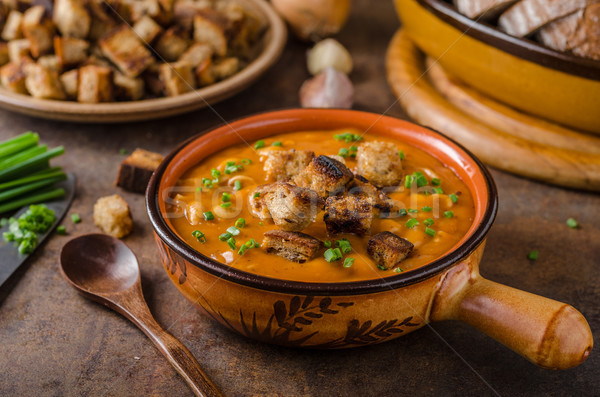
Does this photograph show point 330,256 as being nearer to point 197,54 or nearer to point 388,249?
point 388,249

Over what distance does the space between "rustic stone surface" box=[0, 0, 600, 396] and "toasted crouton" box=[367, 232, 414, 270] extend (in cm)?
Result: 42

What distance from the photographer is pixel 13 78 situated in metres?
3.54

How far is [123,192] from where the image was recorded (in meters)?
3.14

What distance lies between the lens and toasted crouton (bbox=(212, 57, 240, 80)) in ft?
12.6

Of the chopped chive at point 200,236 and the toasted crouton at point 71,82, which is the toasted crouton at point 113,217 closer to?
the chopped chive at point 200,236

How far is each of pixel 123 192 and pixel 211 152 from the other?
2.34 ft

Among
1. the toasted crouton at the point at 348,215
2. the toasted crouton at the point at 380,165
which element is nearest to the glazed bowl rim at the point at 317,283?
the toasted crouton at the point at 348,215

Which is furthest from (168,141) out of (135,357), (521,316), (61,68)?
(521,316)

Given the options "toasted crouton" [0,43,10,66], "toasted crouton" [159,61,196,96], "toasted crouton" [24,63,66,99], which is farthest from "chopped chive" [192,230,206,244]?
"toasted crouton" [0,43,10,66]

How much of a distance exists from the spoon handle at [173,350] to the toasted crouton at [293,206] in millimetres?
619

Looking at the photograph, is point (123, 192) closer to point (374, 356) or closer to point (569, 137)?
point (374, 356)

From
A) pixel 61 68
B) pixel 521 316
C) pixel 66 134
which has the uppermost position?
pixel 521 316

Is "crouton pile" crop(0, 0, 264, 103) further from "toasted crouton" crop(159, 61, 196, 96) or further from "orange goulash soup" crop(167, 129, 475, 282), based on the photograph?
"orange goulash soup" crop(167, 129, 475, 282)

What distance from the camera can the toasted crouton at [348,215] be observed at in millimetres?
2141
